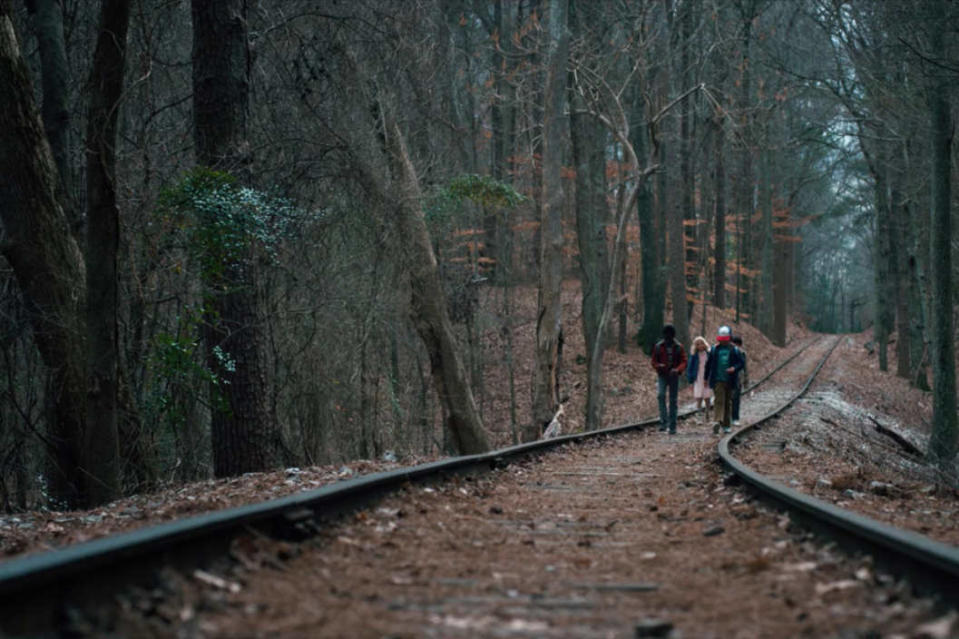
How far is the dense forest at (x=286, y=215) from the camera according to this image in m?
10.1

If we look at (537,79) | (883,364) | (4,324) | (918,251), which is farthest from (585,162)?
(883,364)

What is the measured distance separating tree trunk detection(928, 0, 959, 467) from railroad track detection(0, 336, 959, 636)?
41.2ft

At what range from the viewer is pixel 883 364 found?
39812 mm

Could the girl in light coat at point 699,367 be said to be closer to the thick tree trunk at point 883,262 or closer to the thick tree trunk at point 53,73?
the thick tree trunk at point 53,73

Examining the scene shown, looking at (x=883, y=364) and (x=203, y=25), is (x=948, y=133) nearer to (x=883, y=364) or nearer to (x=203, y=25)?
(x=203, y=25)

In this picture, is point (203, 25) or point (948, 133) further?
point (948, 133)

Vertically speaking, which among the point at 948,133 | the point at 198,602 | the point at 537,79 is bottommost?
the point at 198,602

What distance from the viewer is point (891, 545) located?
4.00 metres

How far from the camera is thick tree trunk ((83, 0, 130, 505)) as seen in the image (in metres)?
8.62

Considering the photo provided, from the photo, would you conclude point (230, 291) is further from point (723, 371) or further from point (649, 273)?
point (649, 273)

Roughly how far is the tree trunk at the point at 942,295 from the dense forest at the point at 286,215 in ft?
0.19

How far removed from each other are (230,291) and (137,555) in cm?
788

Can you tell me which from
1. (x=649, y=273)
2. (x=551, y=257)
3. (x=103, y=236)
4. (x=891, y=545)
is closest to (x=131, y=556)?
(x=891, y=545)

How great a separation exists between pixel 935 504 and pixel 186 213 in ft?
31.1
